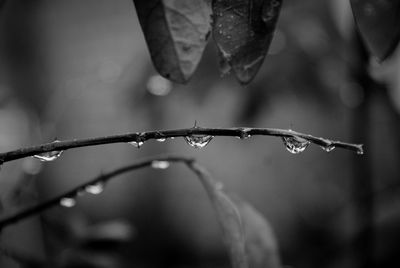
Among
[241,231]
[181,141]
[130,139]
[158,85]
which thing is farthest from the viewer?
[181,141]

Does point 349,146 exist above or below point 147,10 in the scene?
below

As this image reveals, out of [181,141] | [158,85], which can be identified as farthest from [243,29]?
[181,141]

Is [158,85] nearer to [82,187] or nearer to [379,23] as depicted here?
[82,187]

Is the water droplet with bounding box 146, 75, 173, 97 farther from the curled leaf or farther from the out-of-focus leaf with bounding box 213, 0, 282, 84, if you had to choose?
the out-of-focus leaf with bounding box 213, 0, 282, 84

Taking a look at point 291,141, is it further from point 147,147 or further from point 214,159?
point 214,159

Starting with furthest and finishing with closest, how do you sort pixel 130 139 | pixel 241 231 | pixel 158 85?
pixel 158 85
pixel 241 231
pixel 130 139

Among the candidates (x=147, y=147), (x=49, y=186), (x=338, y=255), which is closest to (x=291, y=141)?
(x=338, y=255)
